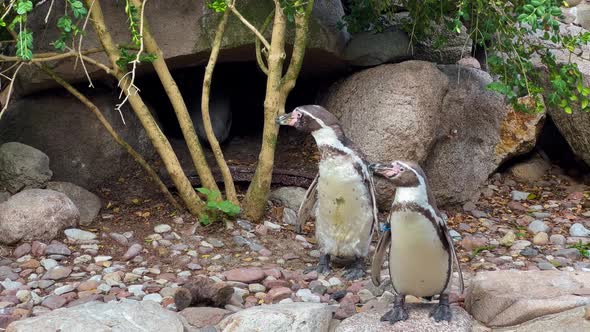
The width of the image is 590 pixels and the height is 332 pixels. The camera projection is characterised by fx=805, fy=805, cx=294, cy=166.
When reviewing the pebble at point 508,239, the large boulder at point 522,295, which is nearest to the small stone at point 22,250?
the large boulder at point 522,295

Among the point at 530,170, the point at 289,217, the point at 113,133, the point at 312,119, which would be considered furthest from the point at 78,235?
the point at 530,170

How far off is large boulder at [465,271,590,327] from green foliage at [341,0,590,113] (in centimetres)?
118

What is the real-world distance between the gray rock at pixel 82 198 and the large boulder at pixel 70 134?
1.00 ft

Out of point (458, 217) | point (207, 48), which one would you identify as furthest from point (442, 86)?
point (207, 48)

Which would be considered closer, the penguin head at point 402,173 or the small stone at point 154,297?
the penguin head at point 402,173

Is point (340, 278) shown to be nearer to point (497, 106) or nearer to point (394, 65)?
point (394, 65)

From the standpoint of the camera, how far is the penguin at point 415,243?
10.8 ft

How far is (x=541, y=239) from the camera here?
5.11 m

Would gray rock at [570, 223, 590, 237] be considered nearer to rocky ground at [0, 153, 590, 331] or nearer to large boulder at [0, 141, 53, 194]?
rocky ground at [0, 153, 590, 331]

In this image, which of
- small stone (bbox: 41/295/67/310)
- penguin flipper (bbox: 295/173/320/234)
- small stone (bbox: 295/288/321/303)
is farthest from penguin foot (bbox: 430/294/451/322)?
small stone (bbox: 41/295/67/310)

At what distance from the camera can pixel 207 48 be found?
5227 millimetres

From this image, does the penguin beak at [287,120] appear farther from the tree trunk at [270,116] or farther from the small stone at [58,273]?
the small stone at [58,273]

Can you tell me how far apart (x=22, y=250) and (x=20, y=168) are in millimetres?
784

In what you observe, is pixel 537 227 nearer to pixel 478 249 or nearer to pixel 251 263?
pixel 478 249
